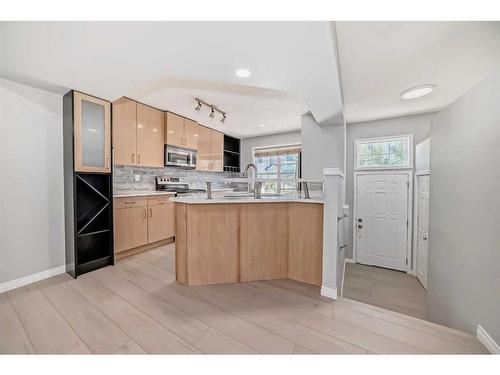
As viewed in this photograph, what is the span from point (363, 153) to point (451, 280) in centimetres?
258

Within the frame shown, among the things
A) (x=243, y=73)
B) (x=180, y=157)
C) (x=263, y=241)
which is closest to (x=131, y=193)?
(x=180, y=157)

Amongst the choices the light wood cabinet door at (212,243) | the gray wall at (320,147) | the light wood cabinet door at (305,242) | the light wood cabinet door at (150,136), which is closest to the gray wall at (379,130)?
the gray wall at (320,147)

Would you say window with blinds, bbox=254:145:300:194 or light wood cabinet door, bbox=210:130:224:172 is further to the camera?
window with blinds, bbox=254:145:300:194

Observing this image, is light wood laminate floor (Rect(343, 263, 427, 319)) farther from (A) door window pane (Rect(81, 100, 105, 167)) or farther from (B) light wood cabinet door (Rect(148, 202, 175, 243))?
(A) door window pane (Rect(81, 100, 105, 167))

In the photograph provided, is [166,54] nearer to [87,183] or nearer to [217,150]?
[87,183]

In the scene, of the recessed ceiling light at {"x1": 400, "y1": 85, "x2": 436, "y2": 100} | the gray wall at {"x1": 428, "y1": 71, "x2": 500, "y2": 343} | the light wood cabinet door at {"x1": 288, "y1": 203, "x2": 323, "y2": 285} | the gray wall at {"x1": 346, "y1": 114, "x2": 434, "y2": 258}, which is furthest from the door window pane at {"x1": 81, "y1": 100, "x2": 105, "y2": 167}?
the gray wall at {"x1": 346, "y1": 114, "x2": 434, "y2": 258}

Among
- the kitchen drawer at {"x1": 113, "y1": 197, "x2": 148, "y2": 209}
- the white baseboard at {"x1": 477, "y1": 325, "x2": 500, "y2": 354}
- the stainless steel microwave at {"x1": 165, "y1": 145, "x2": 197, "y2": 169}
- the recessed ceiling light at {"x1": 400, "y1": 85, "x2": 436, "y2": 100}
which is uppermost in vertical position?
the recessed ceiling light at {"x1": 400, "y1": 85, "x2": 436, "y2": 100}

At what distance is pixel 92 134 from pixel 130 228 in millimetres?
1393

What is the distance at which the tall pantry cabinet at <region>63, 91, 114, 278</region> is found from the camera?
232cm

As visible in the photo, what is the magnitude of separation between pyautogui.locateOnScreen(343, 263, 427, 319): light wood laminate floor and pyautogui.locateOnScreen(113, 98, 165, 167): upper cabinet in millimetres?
3871

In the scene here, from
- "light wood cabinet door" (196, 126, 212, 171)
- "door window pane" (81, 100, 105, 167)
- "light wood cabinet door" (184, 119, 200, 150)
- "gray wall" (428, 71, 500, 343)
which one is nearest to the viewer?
"gray wall" (428, 71, 500, 343)

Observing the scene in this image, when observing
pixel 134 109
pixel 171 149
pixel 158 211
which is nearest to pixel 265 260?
pixel 158 211
